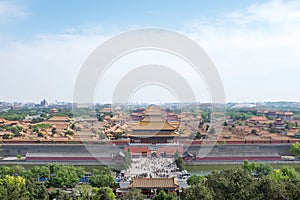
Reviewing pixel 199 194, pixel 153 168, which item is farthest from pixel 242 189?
pixel 153 168

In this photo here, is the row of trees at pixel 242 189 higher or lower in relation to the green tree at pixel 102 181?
higher

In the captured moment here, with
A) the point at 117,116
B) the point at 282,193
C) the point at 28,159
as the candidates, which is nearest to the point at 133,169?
the point at 28,159

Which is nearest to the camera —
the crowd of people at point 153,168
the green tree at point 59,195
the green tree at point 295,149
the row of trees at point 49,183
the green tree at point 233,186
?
the green tree at point 233,186

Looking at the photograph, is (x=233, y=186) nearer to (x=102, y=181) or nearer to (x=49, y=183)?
(x=102, y=181)

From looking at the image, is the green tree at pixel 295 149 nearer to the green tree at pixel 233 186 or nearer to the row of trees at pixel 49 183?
the row of trees at pixel 49 183

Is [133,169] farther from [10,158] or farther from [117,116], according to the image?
[117,116]

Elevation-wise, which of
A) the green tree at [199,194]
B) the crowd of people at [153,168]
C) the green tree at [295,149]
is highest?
the green tree at [199,194]

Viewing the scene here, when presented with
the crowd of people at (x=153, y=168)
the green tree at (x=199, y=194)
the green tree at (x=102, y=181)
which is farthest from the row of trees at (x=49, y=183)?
the green tree at (x=199, y=194)

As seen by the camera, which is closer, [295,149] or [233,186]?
[233,186]

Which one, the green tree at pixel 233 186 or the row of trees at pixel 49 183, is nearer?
the green tree at pixel 233 186

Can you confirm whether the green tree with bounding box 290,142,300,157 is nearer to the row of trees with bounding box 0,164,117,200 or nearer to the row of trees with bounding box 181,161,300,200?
the row of trees with bounding box 0,164,117,200

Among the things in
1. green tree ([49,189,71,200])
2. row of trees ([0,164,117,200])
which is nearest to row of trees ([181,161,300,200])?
row of trees ([0,164,117,200])

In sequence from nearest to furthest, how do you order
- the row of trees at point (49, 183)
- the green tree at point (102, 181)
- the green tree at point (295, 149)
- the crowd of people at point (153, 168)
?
the row of trees at point (49, 183) → the green tree at point (102, 181) → the crowd of people at point (153, 168) → the green tree at point (295, 149)
